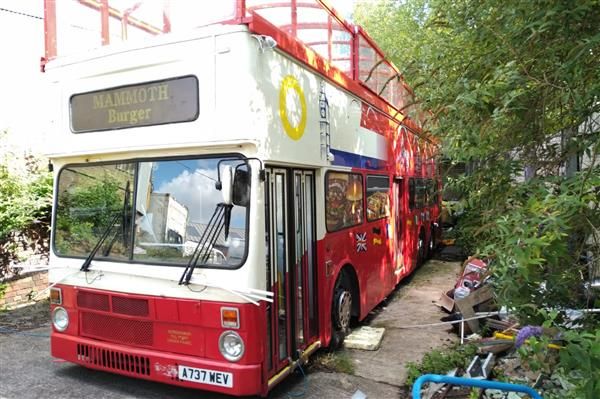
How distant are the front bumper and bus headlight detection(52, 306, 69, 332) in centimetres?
7

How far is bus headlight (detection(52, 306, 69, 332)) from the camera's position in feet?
14.8

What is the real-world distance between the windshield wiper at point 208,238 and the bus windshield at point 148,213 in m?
0.03

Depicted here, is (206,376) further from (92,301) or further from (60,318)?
(60,318)

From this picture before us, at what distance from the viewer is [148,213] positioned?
413 centimetres

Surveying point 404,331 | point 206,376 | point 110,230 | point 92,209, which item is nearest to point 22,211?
point 92,209

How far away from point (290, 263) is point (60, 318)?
2233 millimetres

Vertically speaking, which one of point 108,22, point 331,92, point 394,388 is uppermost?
point 108,22

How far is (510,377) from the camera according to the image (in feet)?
15.1

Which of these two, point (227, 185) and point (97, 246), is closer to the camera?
point (227, 185)

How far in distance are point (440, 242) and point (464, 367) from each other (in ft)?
33.5

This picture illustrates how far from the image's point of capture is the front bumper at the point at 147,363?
149 inches

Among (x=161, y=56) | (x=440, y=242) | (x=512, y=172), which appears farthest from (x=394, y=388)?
(x=440, y=242)

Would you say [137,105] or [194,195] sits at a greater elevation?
[137,105]

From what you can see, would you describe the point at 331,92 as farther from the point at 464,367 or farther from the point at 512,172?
the point at 464,367
